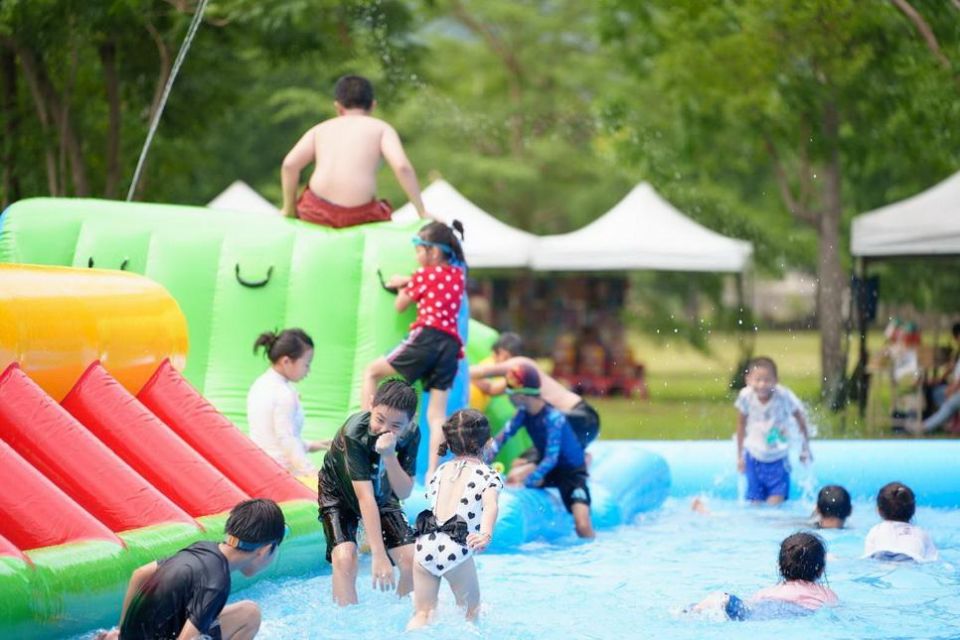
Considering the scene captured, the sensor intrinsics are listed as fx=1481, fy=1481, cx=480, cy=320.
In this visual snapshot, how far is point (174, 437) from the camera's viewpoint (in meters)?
5.68

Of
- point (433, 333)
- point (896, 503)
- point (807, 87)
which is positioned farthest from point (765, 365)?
point (807, 87)

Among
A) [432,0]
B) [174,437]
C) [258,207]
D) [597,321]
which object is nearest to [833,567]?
[174,437]

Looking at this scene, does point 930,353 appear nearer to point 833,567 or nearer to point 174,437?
point 833,567

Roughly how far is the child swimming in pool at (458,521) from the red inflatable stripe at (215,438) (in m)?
1.13

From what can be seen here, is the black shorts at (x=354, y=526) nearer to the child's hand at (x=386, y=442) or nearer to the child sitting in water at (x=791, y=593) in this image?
the child's hand at (x=386, y=442)

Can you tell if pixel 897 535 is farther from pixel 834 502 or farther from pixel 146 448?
pixel 146 448

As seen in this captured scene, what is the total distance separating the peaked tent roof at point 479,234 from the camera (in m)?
14.2

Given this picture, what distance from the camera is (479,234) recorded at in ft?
47.4

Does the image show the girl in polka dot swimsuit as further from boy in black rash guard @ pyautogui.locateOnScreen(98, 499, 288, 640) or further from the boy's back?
boy in black rash guard @ pyautogui.locateOnScreen(98, 499, 288, 640)

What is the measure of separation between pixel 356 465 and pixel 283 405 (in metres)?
1.56

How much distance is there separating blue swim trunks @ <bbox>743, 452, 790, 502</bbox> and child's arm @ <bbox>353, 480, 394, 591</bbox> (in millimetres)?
3621

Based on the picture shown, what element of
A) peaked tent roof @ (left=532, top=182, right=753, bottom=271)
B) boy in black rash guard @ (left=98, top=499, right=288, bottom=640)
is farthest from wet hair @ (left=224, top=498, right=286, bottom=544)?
peaked tent roof @ (left=532, top=182, right=753, bottom=271)

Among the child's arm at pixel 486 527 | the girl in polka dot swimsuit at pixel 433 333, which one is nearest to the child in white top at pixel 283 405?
the girl in polka dot swimsuit at pixel 433 333

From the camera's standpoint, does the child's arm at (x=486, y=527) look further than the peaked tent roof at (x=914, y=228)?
No
